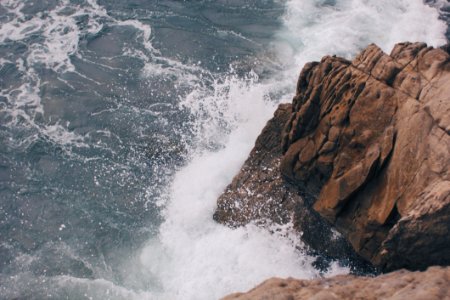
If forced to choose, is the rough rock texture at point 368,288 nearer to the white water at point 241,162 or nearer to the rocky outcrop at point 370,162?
the rocky outcrop at point 370,162

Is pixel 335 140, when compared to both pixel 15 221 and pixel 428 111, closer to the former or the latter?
pixel 428 111

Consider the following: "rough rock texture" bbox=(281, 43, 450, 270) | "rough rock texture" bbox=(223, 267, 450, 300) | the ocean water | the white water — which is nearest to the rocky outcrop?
"rough rock texture" bbox=(281, 43, 450, 270)

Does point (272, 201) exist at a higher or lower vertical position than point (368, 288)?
lower

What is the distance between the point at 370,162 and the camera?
61.7 ft

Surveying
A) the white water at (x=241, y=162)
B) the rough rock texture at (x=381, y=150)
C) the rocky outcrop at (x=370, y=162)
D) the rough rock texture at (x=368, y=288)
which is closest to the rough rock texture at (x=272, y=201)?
the rocky outcrop at (x=370, y=162)

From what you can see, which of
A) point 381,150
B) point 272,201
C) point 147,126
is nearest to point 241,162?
point 272,201

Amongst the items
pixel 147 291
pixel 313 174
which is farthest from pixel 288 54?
pixel 147 291

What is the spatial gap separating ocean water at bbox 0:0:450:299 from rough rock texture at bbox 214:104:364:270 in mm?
724

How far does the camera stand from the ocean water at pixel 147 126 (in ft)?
79.3

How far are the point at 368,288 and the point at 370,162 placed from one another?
5405 mm

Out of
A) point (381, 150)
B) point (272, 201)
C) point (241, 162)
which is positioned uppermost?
point (381, 150)

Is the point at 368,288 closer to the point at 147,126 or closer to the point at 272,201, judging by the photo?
the point at 272,201

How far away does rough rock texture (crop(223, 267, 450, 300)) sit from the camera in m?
13.9

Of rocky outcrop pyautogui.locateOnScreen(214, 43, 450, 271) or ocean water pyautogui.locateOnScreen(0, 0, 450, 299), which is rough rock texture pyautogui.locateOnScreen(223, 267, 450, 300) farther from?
ocean water pyautogui.locateOnScreen(0, 0, 450, 299)
